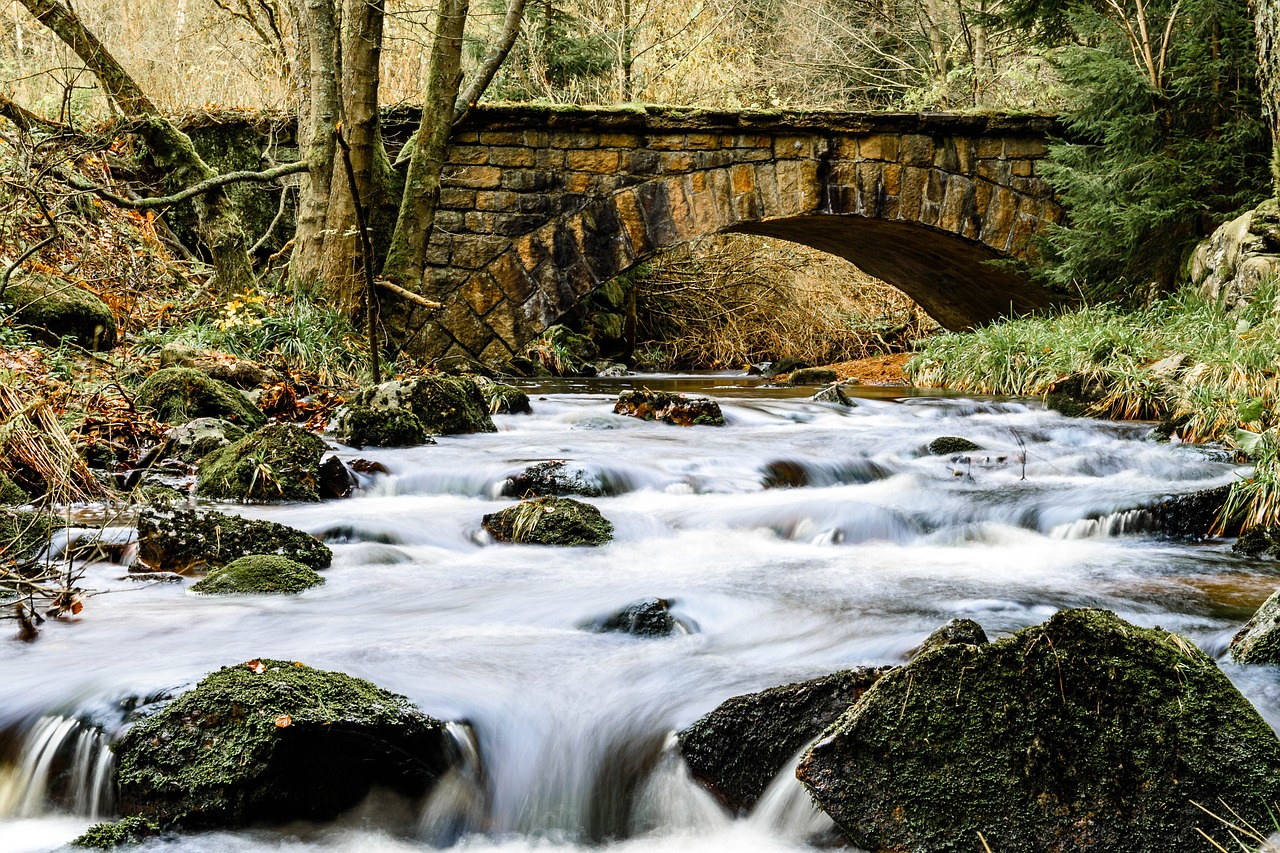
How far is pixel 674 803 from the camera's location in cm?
225

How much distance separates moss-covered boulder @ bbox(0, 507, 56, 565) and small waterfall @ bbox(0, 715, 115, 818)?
3.17 feet

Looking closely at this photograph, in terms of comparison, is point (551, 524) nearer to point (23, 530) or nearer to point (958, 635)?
point (23, 530)

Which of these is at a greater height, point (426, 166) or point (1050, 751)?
point (426, 166)

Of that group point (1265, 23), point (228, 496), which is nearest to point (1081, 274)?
point (1265, 23)

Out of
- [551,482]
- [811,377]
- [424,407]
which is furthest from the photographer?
[811,377]

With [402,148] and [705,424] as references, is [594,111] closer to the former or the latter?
[402,148]

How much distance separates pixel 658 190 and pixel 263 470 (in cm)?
598

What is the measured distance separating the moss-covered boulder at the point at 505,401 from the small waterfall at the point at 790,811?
17.6ft

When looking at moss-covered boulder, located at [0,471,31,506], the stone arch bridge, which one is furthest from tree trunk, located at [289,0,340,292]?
moss-covered boulder, located at [0,471,31,506]

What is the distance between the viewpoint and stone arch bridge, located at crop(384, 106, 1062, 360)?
31.8ft

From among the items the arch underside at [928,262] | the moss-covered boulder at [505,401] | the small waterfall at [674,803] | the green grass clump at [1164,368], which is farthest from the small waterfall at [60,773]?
the arch underside at [928,262]

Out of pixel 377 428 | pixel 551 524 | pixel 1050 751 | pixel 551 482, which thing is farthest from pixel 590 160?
pixel 1050 751

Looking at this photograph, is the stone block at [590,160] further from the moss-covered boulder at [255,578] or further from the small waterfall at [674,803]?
the small waterfall at [674,803]

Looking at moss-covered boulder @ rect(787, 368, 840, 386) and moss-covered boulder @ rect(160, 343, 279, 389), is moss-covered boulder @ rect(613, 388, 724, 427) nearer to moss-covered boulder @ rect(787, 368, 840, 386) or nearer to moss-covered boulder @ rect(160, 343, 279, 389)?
moss-covered boulder @ rect(160, 343, 279, 389)
